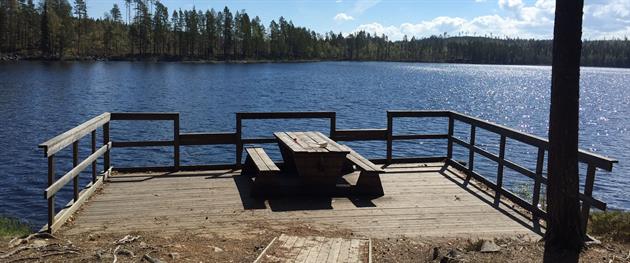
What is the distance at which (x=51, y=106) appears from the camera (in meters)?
35.6

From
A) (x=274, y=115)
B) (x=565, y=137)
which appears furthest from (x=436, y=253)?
(x=274, y=115)

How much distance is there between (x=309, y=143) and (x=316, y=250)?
3.30m

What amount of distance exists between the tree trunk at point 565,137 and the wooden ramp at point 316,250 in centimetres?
197

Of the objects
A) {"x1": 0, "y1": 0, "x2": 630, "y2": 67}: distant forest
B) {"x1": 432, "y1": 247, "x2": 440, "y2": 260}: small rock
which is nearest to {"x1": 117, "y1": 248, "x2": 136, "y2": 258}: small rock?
{"x1": 432, "y1": 247, "x2": 440, "y2": 260}: small rock

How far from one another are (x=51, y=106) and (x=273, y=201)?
31.9 m

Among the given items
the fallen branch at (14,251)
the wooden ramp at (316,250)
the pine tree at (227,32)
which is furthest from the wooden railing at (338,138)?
the pine tree at (227,32)

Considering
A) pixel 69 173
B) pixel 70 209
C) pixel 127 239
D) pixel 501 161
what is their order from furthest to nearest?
pixel 501 161, pixel 70 209, pixel 69 173, pixel 127 239

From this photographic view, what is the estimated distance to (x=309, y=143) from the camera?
30.0 feet

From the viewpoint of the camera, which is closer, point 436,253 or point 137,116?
point 436,253

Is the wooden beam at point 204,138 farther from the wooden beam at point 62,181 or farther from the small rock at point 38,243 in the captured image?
the small rock at point 38,243

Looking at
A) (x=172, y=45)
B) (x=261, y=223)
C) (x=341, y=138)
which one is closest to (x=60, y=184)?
(x=261, y=223)

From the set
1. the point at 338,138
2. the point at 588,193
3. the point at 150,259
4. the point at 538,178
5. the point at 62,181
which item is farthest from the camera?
the point at 338,138

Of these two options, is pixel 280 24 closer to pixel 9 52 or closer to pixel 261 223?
pixel 9 52

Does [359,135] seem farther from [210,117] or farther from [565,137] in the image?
[210,117]
